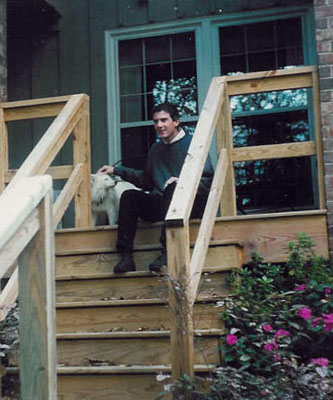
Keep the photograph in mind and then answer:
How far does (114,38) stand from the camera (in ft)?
21.7

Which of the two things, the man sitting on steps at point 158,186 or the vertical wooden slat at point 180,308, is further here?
the man sitting on steps at point 158,186

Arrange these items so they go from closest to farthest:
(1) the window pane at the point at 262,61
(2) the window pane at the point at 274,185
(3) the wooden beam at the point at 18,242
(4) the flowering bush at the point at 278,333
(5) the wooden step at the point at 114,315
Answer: (3) the wooden beam at the point at 18,242, (4) the flowering bush at the point at 278,333, (5) the wooden step at the point at 114,315, (2) the window pane at the point at 274,185, (1) the window pane at the point at 262,61

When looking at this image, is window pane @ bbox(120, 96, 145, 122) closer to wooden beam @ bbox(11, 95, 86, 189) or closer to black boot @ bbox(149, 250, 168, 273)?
wooden beam @ bbox(11, 95, 86, 189)

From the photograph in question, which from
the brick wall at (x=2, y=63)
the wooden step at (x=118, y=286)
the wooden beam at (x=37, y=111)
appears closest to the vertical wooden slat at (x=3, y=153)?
the wooden beam at (x=37, y=111)

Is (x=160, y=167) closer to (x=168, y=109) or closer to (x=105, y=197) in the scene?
(x=168, y=109)

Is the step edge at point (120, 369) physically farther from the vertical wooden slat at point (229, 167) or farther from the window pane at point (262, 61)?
the window pane at point (262, 61)

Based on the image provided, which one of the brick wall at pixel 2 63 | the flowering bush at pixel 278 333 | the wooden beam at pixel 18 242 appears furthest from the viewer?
the brick wall at pixel 2 63

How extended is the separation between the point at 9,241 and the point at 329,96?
10.5ft

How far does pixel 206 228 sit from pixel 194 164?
0.38 metres

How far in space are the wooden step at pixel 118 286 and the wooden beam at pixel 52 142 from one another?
2.47 ft

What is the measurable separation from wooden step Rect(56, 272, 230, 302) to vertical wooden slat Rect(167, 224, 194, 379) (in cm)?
78

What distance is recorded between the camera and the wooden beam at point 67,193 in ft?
13.7

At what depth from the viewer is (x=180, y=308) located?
2.86 meters

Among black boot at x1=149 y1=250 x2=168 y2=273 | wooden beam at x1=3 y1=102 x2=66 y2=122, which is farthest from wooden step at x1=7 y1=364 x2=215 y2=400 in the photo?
wooden beam at x1=3 y1=102 x2=66 y2=122
